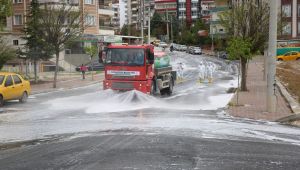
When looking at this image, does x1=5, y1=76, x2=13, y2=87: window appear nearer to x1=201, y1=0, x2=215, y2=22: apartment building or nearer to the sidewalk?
the sidewalk

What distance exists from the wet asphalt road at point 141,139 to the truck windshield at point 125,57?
269 cm

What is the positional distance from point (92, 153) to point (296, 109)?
11113mm

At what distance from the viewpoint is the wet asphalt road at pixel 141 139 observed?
10047 mm

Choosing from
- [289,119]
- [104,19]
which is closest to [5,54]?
[289,119]

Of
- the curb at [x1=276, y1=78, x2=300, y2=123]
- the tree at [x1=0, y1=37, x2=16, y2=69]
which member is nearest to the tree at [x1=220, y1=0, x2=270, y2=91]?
the curb at [x1=276, y1=78, x2=300, y2=123]

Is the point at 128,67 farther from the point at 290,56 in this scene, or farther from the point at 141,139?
the point at 290,56

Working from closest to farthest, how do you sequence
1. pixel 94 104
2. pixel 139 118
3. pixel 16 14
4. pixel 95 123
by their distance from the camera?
1. pixel 95 123
2. pixel 139 118
3. pixel 94 104
4. pixel 16 14

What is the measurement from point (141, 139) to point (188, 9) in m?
155

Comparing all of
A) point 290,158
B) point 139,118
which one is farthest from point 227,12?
point 290,158

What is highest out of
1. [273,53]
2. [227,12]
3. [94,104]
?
[227,12]

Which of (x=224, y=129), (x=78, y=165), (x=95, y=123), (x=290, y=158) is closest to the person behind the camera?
(x=78, y=165)

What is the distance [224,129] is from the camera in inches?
585

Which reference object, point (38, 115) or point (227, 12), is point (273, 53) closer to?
point (38, 115)

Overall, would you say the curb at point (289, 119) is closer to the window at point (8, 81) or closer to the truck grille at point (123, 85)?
the truck grille at point (123, 85)
